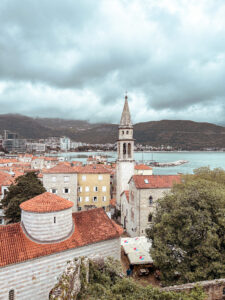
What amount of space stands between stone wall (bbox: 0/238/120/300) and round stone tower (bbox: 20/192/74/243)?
3.92 ft

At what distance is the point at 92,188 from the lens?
38.0 m

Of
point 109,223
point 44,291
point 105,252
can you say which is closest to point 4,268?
point 44,291

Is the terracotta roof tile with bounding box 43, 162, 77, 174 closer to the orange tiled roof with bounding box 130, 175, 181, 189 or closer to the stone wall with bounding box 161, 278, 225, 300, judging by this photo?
the orange tiled roof with bounding box 130, 175, 181, 189

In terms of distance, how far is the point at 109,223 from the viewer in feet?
51.6

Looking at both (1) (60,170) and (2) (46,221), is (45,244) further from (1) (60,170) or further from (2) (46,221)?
(1) (60,170)

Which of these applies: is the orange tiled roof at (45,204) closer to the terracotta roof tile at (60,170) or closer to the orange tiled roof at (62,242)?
the orange tiled roof at (62,242)

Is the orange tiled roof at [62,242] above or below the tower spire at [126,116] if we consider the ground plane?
below

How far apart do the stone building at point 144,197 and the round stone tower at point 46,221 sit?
13.8 metres

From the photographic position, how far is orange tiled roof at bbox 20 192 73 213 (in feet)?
43.7

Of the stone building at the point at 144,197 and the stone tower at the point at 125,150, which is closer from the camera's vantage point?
the stone building at the point at 144,197

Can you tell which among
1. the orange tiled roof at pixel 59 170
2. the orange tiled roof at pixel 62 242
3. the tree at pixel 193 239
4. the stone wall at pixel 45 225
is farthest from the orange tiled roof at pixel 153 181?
the stone wall at pixel 45 225

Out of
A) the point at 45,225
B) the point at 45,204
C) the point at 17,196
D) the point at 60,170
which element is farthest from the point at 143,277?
the point at 60,170

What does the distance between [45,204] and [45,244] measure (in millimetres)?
2542

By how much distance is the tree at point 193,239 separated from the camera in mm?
11148
